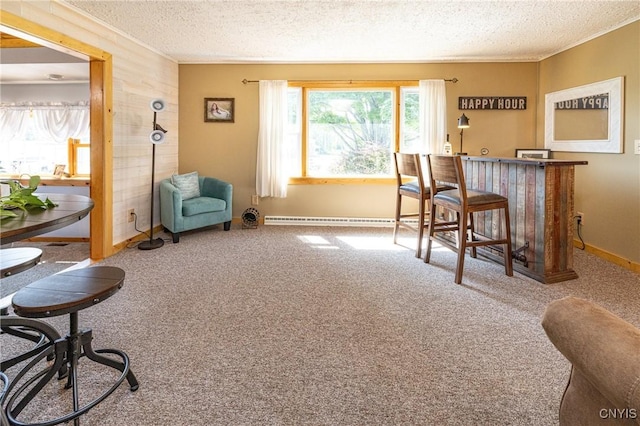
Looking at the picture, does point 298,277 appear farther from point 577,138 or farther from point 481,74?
point 481,74

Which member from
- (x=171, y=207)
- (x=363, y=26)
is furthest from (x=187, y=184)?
(x=363, y=26)

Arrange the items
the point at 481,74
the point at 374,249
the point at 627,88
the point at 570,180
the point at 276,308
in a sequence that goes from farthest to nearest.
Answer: the point at 481,74 → the point at 374,249 → the point at 627,88 → the point at 570,180 → the point at 276,308

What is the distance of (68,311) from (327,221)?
14.1 feet

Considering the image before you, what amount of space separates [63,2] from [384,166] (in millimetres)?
4071

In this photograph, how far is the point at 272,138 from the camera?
A: 17.9ft

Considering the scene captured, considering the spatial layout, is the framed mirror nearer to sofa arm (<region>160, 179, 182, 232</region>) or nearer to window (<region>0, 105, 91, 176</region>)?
sofa arm (<region>160, 179, 182, 232</region>)

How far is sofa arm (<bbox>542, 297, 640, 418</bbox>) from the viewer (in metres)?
0.76

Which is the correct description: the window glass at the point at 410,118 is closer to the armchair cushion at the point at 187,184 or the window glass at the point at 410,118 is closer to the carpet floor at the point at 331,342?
the carpet floor at the point at 331,342

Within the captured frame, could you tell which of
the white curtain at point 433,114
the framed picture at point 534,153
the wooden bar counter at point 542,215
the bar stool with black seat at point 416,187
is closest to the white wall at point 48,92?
the bar stool with black seat at point 416,187

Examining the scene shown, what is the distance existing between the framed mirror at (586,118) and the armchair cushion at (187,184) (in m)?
4.69

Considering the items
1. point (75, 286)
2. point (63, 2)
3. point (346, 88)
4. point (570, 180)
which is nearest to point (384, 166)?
point (346, 88)

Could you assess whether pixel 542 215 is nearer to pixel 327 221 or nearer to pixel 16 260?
pixel 327 221

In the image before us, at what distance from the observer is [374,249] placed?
429 centimetres

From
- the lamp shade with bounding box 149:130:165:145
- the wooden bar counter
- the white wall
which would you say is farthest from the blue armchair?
the wooden bar counter
